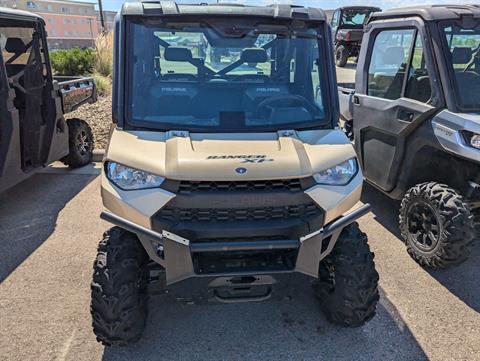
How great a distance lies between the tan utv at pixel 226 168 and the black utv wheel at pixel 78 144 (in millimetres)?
3399

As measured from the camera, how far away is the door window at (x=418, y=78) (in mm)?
3811

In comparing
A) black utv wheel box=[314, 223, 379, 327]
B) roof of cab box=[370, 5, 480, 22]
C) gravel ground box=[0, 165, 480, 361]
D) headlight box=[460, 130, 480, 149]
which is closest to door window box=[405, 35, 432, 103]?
roof of cab box=[370, 5, 480, 22]

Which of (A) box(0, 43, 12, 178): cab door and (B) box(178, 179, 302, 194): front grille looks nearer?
(B) box(178, 179, 302, 194): front grille

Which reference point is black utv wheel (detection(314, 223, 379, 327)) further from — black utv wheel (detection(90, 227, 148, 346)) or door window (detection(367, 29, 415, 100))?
door window (detection(367, 29, 415, 100))

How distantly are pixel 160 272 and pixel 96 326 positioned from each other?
486mm

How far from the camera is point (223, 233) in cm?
241

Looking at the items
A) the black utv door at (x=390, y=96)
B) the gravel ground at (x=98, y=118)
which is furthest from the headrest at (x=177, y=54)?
the gravel ground at (x=98, y=118)

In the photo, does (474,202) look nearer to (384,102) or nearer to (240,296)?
(384,102)

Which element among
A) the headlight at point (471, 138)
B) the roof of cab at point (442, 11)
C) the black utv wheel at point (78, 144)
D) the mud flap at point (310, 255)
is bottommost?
the black utv wheel at point (78, 144)

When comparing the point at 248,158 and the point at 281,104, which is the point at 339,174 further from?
the point at 281,104

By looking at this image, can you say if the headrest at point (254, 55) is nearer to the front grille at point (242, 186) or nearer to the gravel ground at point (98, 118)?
the front grille at point (242, 186)

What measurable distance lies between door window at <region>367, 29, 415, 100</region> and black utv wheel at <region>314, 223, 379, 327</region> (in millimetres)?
2063

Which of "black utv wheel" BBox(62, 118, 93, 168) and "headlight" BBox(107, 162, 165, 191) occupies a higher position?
"headlight" BBox(107, 162, 165, 191)

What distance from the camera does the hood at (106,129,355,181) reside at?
94.3 inches
